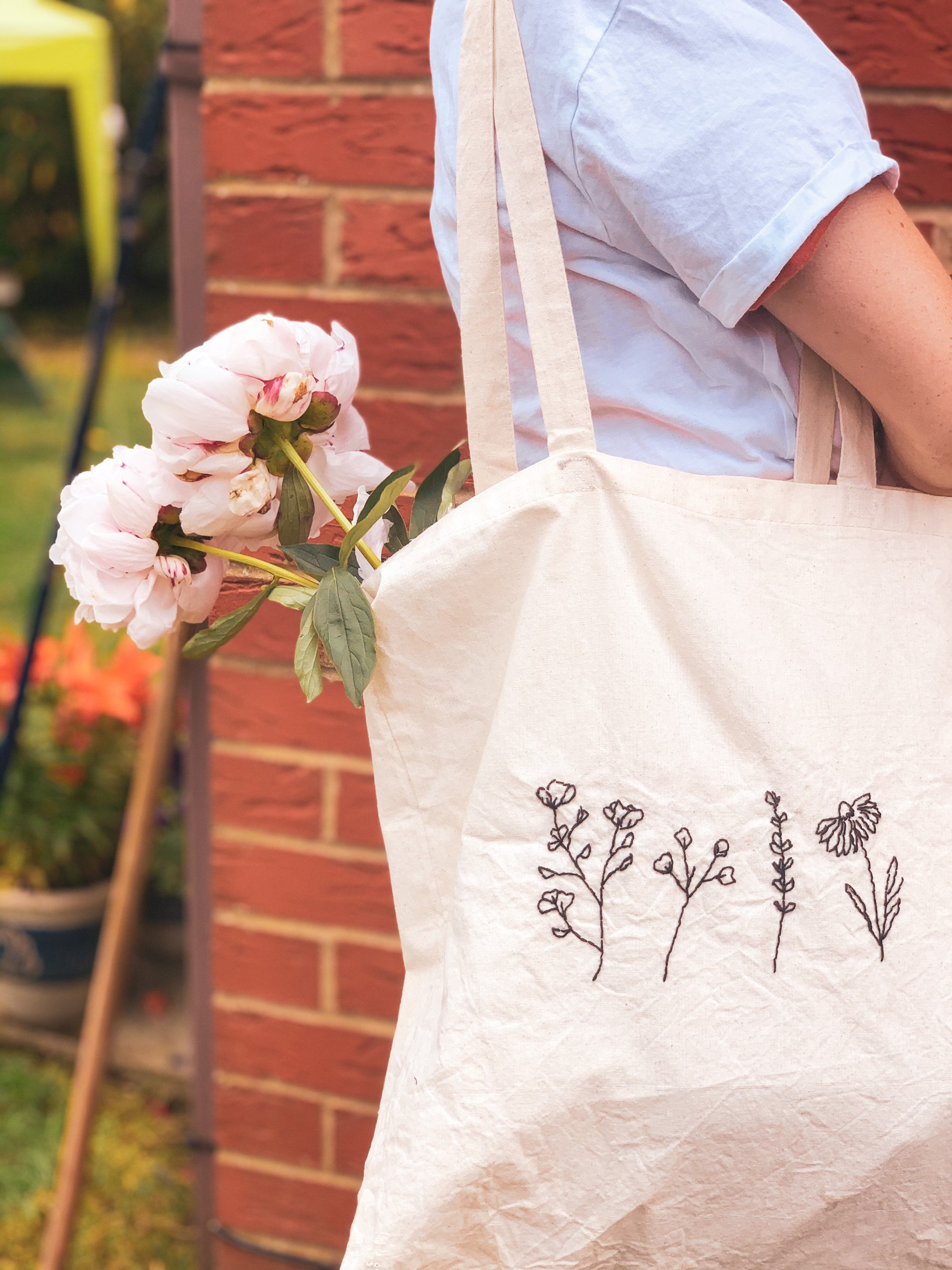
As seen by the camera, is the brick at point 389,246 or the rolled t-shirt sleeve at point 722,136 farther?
the brick at point 389,246

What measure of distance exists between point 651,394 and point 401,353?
0.58 metres

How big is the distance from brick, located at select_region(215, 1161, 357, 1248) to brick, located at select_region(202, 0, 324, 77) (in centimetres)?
127

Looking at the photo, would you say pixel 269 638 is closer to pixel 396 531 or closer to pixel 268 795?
pixel 268 795

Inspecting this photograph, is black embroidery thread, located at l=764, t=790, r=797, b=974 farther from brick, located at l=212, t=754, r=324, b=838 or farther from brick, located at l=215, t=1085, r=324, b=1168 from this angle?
brick, located at l=215, t=1085, r=324, b=1168

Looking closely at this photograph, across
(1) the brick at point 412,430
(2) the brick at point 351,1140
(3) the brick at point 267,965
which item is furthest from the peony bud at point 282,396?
(2) the brick at point 351,1140

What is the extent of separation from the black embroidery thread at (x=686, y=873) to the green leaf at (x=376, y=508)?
240mm

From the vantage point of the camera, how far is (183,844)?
2158 mm

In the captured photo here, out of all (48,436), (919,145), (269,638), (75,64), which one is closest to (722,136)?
(919,145)

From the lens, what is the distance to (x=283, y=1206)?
1511mm

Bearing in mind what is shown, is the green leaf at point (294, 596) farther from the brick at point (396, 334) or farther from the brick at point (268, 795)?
the brick at point (268, 795)

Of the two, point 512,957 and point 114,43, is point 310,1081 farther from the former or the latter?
point 114,43

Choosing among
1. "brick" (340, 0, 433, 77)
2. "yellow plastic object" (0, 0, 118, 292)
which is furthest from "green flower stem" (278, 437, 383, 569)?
"yellow plastic object" (0, 0, 118, 292)

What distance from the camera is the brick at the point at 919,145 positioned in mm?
1045

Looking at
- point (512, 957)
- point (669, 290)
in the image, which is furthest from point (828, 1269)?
point (669, 290)
